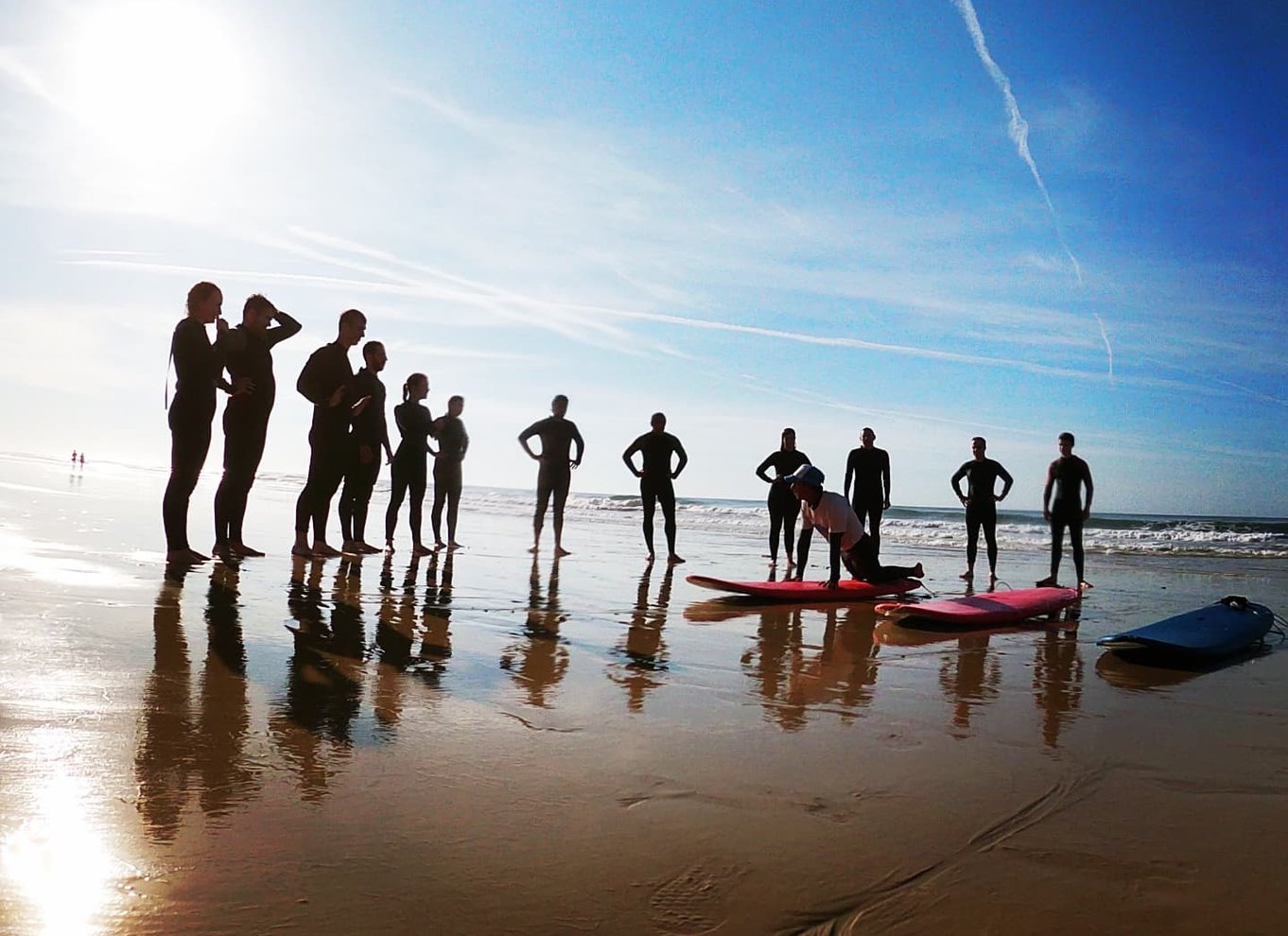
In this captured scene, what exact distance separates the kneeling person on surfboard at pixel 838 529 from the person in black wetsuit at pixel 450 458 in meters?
4.95

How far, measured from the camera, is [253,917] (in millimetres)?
1784

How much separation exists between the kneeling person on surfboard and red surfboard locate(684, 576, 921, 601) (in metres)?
0.09

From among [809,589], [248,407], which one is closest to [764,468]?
[809,589]

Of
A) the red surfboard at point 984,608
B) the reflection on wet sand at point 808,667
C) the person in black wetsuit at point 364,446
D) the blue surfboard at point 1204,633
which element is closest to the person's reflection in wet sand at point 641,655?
the reflection on wet sand at point 808,667

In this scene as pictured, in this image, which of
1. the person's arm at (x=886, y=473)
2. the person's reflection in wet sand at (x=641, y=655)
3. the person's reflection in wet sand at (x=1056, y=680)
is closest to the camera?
the person's reflection in wet sand at (x=1056, y=680)

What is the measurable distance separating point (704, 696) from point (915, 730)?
2.94 feet

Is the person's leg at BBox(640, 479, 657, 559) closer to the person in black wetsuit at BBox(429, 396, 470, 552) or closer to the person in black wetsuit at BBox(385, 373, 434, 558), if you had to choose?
the person in black wetsuit at BBox(429, 396, 470, 552)

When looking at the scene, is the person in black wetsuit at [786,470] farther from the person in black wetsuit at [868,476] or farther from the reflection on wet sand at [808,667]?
the reflection on wet sand at [808,667]

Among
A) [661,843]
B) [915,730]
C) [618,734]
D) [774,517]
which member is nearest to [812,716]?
[915,730]

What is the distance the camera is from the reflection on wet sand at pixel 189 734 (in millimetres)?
2320

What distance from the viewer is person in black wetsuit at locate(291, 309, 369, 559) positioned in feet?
26.7

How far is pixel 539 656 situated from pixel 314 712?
157cm

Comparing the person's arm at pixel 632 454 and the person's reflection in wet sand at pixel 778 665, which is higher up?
the person's arm at pixel 632 454

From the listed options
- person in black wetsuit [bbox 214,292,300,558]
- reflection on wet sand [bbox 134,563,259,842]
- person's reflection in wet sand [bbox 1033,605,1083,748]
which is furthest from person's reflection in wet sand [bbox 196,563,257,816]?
person's reflection in wet sand [bbox 1033,605,1083,748]
